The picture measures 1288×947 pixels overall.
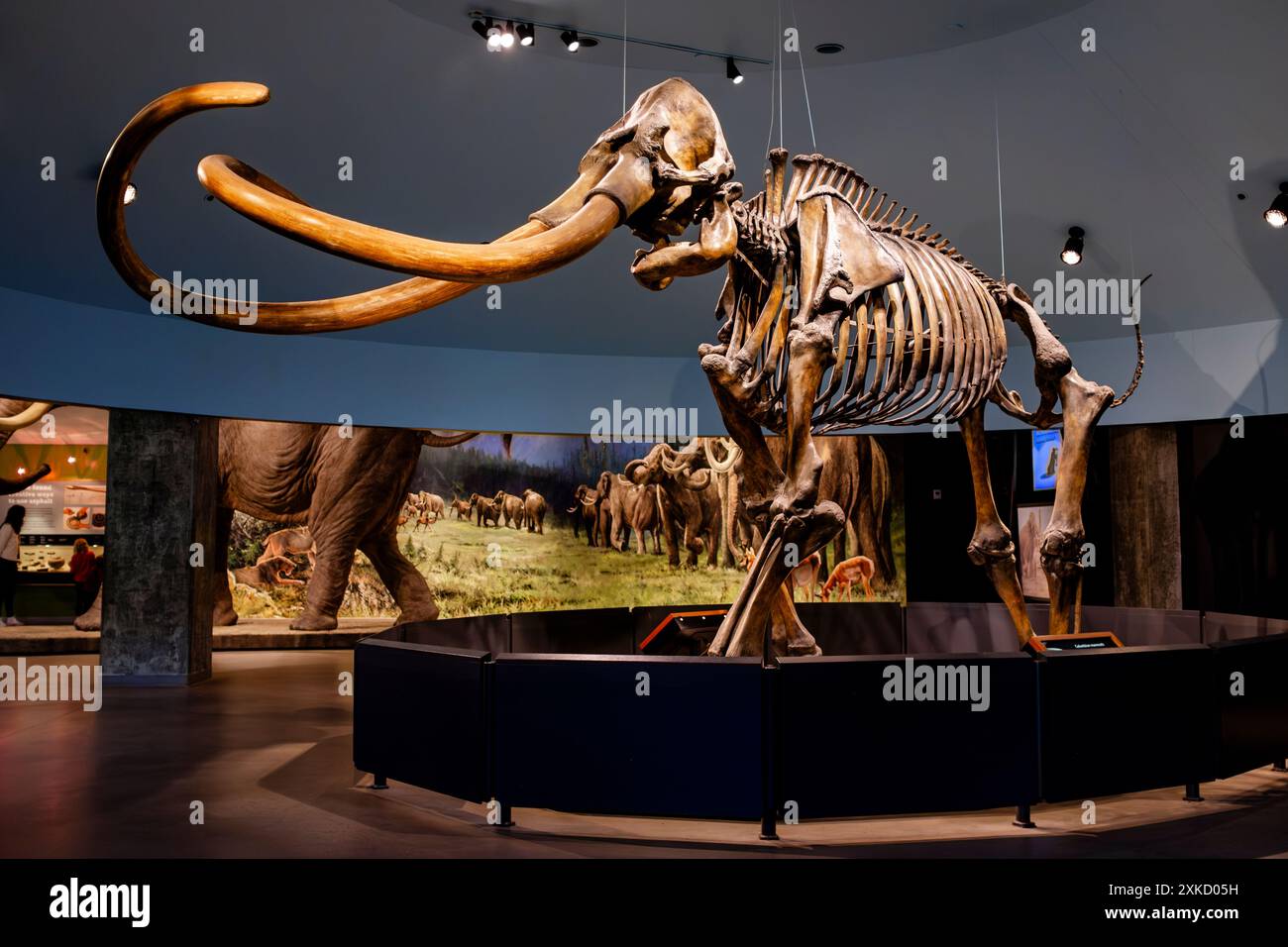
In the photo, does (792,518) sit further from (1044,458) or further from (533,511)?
(533,511)

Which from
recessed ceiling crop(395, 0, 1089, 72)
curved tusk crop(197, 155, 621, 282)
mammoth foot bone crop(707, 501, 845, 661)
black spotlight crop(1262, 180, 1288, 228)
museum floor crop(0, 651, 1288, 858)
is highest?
recessed ceiling crop(395, 0, 1089, 72)

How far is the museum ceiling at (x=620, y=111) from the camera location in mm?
6793

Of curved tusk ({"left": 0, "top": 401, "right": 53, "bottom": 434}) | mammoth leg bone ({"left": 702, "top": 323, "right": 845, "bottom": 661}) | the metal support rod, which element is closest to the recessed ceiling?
mammoth leg bone ({"left": 702, "top": 323, "right": 845, "bottom": 661})

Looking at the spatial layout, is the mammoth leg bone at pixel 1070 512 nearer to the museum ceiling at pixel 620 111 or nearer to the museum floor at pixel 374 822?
the museum floor at pixel 374 822

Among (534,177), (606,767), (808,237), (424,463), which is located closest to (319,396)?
(424,463)

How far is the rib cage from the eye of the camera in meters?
5.57

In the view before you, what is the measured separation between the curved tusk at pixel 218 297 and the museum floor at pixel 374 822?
2.11 m

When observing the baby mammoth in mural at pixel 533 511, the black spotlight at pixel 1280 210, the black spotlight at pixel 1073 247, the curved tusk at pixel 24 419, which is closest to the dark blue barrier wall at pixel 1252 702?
the black spotlight at pixel 1280 210

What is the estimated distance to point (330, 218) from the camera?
10.5 feet

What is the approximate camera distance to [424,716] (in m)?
4.94

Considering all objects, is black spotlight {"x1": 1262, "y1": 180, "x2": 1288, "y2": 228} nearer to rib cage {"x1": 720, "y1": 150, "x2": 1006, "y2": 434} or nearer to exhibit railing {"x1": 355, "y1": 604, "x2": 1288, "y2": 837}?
rib cage {"x1": 720, "y1": 150, "x2": 1006, "y2": 434}

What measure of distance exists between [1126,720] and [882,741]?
1305 mm

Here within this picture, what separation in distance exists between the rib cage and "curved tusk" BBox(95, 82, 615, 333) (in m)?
1.97

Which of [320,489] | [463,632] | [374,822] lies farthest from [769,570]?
[320,489]
